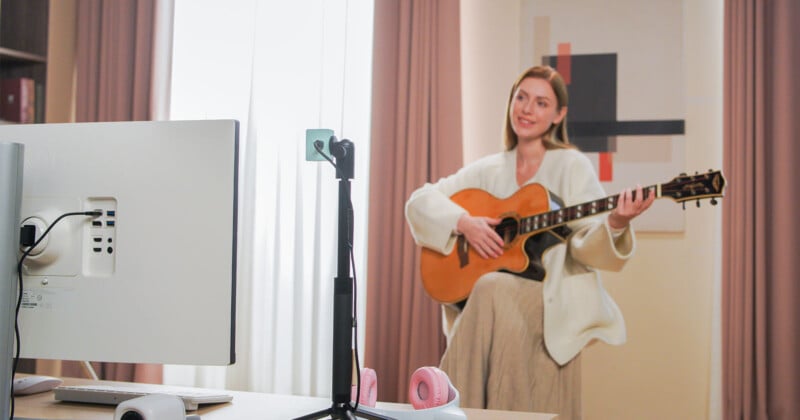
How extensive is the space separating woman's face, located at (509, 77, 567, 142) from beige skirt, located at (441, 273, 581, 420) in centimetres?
57

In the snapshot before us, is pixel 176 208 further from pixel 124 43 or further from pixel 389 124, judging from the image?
pixel 124 43

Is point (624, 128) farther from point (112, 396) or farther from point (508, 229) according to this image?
point (112, 396)

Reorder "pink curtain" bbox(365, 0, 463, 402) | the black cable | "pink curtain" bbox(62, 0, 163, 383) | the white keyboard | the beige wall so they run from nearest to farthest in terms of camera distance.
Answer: the black cable
the white keyboard
the beige wall
"pink curtain" bbox(365, 0, 463, 402)
"pink curtain" bbox(62, 0, 163, 383)

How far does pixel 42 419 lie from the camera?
54.6 inches

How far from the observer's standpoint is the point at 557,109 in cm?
288

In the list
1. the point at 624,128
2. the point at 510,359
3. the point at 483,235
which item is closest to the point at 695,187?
the point at 624,128

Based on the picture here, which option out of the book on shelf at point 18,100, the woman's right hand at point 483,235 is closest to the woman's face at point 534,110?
the woman's right hand at point 483,235

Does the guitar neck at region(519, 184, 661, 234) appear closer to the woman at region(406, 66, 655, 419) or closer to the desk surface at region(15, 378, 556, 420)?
the woman at region(406, 66, 655, 419)

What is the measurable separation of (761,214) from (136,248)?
2292mm

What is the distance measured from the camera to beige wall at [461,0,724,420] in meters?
2.81

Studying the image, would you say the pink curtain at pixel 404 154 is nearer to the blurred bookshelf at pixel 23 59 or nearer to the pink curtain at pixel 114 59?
the pink curtain at pixel 114 59

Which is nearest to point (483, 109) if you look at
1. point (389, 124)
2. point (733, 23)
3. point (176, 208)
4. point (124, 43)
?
point (389, 124)

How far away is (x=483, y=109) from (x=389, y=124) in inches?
15.8

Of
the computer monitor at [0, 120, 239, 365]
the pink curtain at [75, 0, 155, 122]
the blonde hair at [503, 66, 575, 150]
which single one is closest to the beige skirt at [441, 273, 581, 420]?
the blonde hair at [503, 66, 575, 150]
